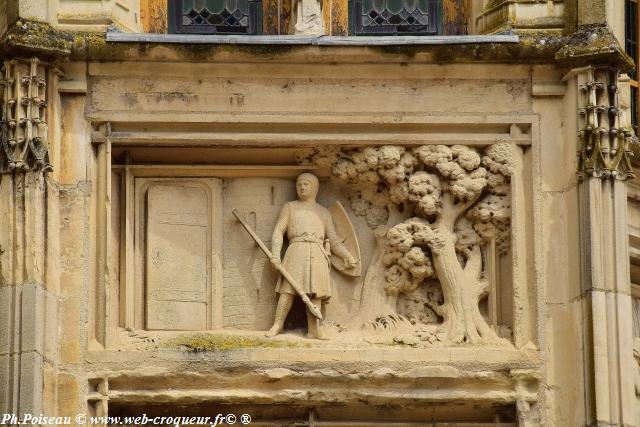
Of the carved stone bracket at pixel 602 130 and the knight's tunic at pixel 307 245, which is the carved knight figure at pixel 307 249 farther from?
the carved stone bracket at pixel 602 130

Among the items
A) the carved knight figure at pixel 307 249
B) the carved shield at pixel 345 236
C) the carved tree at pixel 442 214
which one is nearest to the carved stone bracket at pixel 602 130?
the carved tree at pixel 442 214

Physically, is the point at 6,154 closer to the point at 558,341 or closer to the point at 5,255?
the point at 5,255

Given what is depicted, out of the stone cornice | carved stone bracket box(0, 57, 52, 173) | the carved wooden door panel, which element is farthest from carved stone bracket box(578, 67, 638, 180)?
carved stone bracket box(0, 57, 52, 173)

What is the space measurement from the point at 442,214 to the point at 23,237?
3.20m

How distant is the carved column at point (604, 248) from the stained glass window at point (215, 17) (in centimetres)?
263

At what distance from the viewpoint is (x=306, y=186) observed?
70.0 ft

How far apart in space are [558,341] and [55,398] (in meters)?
3.76

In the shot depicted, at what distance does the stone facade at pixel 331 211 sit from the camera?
20.7 m

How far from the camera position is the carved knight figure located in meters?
21.1

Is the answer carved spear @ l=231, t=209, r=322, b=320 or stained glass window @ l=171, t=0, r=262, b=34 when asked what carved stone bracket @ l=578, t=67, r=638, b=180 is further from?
stained glass window @ l=171, t=0, r=262, b=34

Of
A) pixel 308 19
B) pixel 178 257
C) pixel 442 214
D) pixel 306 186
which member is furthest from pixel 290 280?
pixel 308 19

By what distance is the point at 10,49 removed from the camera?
20797 mm

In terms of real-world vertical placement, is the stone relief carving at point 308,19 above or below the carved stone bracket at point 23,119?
above

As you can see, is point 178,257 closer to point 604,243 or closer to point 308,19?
point 308,19
